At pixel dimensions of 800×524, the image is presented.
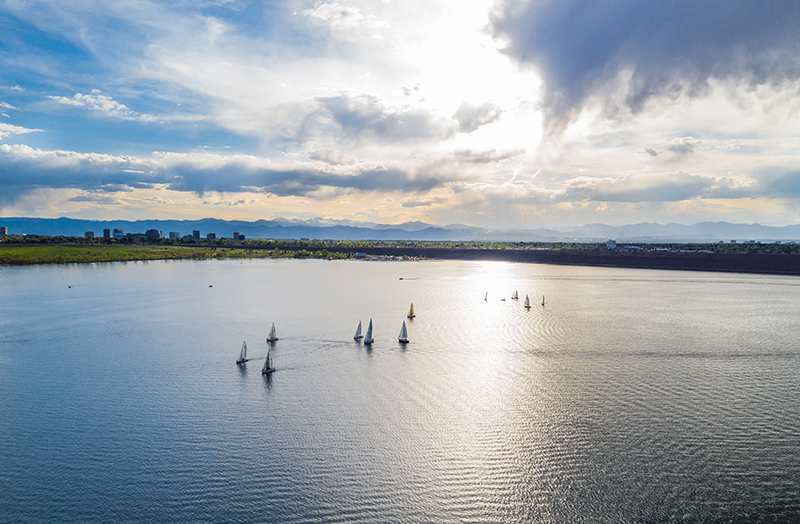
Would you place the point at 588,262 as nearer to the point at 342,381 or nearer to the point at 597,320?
the point at 597,320

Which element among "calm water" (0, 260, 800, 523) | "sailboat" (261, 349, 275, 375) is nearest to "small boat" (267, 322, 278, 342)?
"calm water" (0, 260, 800, 523)

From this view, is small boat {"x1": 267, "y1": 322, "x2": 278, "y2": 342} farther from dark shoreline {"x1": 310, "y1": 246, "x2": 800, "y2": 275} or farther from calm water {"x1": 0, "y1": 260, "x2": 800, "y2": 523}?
dark shoreline {"x1": 310, "y1": 246, "x2": 800, "y2": 275}

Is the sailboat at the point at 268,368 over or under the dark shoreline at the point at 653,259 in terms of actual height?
under

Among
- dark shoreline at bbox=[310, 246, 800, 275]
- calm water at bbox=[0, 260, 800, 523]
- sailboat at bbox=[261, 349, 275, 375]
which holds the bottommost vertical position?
calm water at bbox=[0, 260, 800, 523]

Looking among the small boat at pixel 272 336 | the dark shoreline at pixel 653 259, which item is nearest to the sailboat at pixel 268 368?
the small boat at pixel 272 336

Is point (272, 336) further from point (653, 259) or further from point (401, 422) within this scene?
point (653, 259)

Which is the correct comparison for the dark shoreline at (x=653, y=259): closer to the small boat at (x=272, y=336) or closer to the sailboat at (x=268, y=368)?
the small boat at (x=272, y=336)

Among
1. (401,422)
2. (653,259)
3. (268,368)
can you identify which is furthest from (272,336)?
(653,259)
